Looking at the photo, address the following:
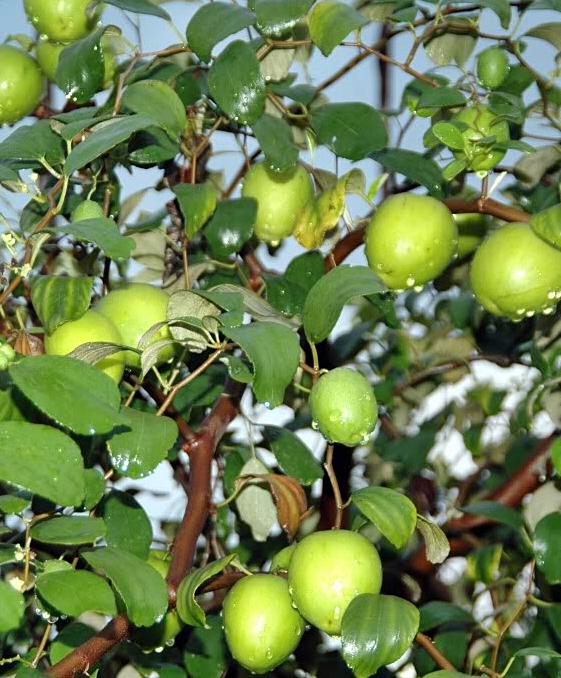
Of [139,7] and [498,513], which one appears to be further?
[498,513]

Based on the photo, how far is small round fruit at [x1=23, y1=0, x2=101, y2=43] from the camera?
1333mm

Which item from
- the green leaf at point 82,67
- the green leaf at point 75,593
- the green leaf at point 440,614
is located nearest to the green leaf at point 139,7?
the green leaf at point 82,67

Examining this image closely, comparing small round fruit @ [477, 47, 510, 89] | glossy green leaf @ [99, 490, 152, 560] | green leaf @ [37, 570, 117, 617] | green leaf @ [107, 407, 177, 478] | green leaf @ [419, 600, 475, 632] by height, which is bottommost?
green leaf @ [419, 600, 475, 632]

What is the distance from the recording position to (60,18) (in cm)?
134

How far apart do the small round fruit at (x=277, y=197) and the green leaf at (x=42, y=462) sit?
0.56 m

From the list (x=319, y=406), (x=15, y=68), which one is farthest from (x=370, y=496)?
(x=15, y=68)

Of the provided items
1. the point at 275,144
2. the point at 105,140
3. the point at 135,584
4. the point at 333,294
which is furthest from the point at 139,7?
the point at 135,584

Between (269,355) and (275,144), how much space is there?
15.3 inches

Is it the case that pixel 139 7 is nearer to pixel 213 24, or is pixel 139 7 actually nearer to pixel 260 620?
pixel 213 24

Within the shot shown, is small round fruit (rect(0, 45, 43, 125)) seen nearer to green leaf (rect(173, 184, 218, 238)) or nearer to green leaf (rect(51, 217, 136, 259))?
green leaf (rect(173, 184, 218, 238))

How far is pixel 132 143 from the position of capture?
1.24m

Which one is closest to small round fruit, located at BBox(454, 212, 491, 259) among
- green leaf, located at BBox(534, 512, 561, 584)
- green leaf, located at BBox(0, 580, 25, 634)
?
green leaf, located at BBox(534, 512, 561, 584)

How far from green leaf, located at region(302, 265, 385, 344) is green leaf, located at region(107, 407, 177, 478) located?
0.17 m

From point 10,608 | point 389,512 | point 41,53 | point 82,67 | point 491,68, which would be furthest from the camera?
point 41,53
